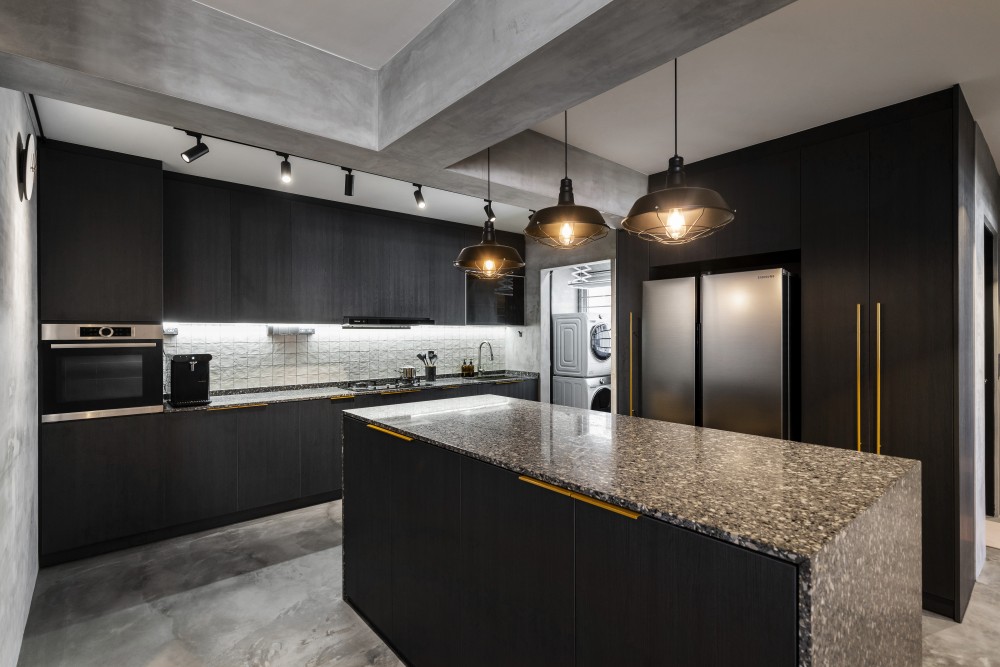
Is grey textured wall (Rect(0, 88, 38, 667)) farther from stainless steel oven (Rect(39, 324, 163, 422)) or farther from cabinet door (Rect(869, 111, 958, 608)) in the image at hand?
cabinet door (Rect(869, 111, 958, 608))

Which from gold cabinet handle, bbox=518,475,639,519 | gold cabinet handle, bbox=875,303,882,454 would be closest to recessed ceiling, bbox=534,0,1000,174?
gold cabinet handle, bbox=875,303,882,454

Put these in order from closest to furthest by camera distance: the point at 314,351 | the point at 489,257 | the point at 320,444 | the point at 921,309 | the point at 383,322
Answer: the point at 489,257 < the point at 921,309 < the point at 320,444 < the point at 314,351 < the point at 383,322

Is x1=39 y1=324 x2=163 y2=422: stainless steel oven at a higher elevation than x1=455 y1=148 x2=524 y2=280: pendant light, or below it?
below

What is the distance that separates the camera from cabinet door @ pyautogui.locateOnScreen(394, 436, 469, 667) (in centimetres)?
184

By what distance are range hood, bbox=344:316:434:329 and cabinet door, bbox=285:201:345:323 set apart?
0.12 meters

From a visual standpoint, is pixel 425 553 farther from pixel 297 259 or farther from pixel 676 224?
pixel 297 259

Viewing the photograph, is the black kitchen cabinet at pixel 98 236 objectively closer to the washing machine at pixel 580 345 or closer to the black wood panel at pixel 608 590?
the black wood panel at pixel 608 590

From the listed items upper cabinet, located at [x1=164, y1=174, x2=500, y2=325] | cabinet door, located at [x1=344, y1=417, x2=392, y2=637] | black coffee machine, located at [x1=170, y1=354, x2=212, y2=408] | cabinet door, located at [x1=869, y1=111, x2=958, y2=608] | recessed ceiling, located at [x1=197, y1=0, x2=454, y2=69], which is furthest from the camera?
upper cabinet, located at [x1=164, y1=174, x2=500, y2=325]

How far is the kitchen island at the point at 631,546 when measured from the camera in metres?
1.03

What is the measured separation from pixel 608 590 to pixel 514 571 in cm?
38

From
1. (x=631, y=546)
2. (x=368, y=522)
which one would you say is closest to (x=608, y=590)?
(x=631, y=546)

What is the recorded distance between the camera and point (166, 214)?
3.66 metres

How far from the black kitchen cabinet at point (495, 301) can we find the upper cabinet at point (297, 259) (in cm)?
13

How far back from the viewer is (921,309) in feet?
8.47
